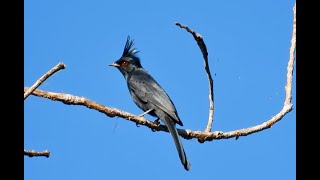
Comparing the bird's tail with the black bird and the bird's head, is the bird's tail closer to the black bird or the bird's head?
the black bird

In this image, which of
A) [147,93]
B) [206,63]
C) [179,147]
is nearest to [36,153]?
[206,63]

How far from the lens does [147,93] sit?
267 inches

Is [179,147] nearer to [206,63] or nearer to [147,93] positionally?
[206,63]

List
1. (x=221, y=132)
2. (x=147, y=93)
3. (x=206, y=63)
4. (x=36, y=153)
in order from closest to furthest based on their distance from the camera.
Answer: (x=36, y=153), (x=206, y=63), (x=221, y=132), (x=147, y=93)

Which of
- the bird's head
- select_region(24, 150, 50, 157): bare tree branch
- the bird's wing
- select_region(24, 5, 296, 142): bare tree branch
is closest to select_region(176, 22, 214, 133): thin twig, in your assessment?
select_region(24, 5, 296, 142): bare tree branch

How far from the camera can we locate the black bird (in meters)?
5.68

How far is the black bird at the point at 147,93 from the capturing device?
18.6ft

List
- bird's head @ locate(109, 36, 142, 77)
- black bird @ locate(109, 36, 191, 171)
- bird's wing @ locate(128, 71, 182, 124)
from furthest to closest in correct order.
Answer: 1. bird's head @ locate(109, 36, 142, 77)
2. bird's wing @ locate(128, 71, 182, 124)
3. black bird @ locate(109, 36, 191, 171)

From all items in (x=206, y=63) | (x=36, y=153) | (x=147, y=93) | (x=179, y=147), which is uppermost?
(x=147, y=93)

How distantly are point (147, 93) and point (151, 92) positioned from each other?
0.07 meters
